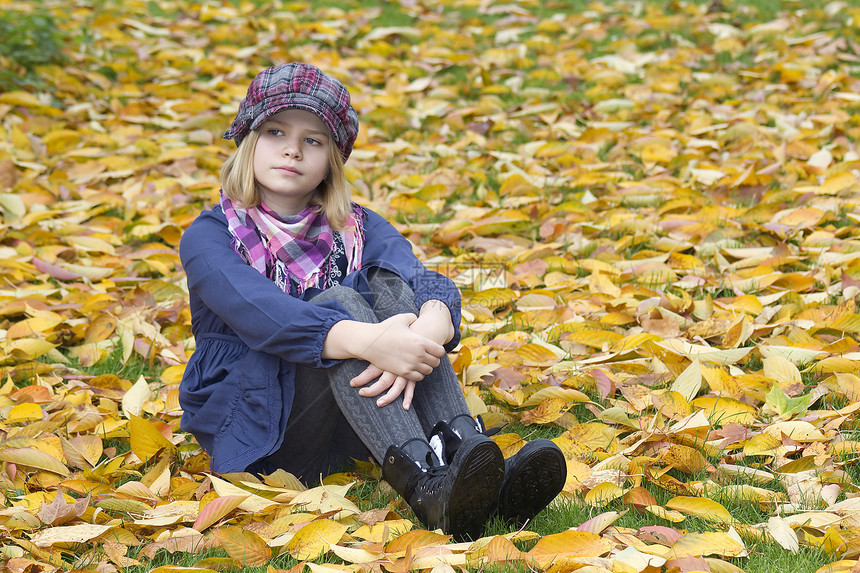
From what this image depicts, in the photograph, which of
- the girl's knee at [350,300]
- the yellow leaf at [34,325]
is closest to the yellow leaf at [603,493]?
the girl's knee at [350,300]

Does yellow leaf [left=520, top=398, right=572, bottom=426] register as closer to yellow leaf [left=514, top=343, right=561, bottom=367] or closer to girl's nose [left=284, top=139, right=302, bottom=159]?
yellow leaf [left=514, top=343, right=561, bottom=367]

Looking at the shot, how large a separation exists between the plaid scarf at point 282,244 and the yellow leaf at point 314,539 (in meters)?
0.61

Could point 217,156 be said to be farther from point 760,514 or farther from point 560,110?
point 760,514

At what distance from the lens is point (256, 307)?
6.54 feet

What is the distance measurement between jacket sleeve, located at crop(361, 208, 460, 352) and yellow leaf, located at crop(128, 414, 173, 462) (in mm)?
665

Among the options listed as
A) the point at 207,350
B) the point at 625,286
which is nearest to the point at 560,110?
the point at 625,286

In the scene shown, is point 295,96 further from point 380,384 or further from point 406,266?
point 380,384

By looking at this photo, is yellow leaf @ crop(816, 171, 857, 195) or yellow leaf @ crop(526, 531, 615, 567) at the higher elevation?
yellow leaf @ crop(816, 171, 857, 195)

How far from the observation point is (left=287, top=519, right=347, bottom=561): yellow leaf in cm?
180

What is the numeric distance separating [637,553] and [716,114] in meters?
3.59

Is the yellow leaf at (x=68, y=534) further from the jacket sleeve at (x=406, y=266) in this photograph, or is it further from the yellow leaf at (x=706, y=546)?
the yellow leaf at (x=706, y=546)

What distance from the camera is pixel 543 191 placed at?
13.3 feet

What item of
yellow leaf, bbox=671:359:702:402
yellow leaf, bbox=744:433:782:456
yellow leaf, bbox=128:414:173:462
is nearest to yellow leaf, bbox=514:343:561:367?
yellow leaf, bbox=671:359:702:402

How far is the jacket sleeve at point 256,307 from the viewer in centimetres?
196
